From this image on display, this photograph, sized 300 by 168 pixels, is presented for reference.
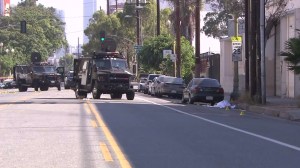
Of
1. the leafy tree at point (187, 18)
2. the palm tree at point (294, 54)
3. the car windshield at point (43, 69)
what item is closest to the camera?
the palm tree at point (294, 54)

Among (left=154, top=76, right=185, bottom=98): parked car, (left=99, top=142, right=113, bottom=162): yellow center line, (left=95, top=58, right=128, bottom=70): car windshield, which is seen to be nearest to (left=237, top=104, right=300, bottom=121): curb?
(left=95, top=58, right=128, bottom=70): car windshield

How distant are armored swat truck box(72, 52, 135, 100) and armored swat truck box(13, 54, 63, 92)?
20.6m

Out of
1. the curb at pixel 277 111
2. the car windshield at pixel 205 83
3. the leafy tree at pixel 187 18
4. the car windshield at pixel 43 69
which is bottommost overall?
the curb at pixel 277 111

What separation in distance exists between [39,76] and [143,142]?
144 feet

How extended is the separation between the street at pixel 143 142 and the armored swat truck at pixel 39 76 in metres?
35.3

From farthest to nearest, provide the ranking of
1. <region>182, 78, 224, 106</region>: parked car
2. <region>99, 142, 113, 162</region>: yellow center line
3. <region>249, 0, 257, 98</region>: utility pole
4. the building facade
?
the building facade < <region>182, 78, 224, 106</region>: parked car < <region>249, 0, 257, 98</region>: utility pole < <region>99, 142, 113, 162</region>: yellow center line

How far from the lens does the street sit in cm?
1133

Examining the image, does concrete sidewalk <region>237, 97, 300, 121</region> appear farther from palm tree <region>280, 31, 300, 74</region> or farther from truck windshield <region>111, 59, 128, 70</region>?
truck windshield <region>111, 59, 128, 70</region>

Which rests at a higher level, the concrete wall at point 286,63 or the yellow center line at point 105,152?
the concrete wall at point 286,63

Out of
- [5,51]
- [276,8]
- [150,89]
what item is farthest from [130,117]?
[5,51]

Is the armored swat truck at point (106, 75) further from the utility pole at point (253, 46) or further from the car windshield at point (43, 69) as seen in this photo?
the car windshield at point (43, 69)

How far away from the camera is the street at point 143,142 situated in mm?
11328

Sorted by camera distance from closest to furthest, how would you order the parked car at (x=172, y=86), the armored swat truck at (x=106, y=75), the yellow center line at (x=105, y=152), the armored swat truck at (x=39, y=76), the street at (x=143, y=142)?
the street at (x=143, y=142) < the yellow center line at (x=105, y=152) < the armored swat truck at (x=106, y=75) < the parked car at (x=172, y=86) < the armored swat truck at (x=39, y=76)

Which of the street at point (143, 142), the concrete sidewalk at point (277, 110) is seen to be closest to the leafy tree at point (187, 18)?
the concrete sidewalk at point (277, 110)
